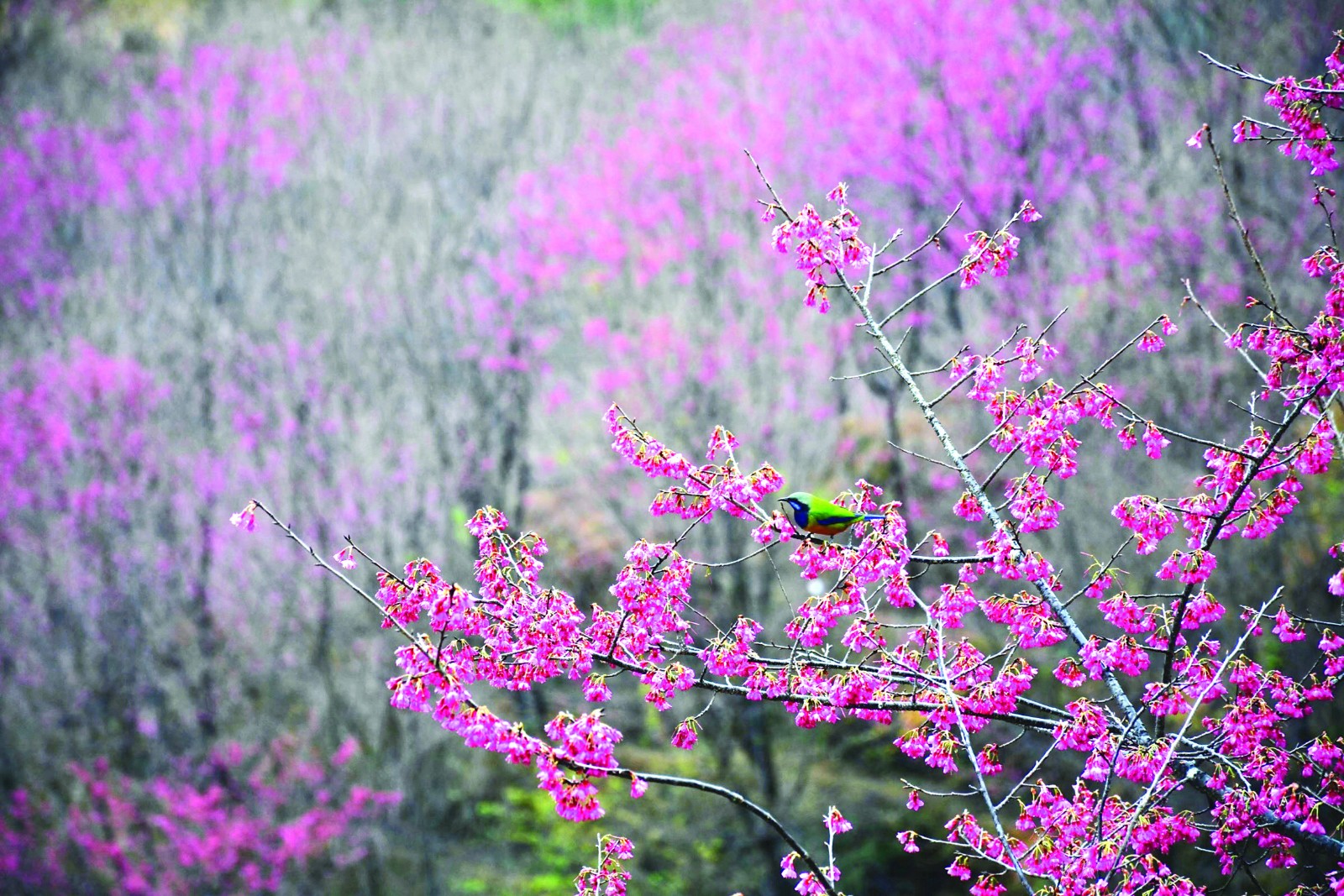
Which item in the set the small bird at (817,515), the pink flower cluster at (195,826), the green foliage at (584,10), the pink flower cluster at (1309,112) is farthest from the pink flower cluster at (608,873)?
the green foliage at (584,10)

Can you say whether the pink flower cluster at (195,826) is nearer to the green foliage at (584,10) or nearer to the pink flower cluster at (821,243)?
the pink flower cluster at (821,243)

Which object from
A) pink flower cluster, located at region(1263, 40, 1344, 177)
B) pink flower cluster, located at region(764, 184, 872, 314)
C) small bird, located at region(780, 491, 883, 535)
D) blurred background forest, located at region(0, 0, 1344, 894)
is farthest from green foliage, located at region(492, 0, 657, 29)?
small bird, located at region(780, 491, 883, 535)

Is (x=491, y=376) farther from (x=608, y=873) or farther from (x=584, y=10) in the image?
(x=584, y=10)

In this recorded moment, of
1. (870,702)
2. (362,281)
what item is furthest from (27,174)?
(870,702)

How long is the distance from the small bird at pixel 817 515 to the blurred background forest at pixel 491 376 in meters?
5.83

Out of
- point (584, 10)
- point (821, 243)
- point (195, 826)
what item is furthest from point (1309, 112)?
point (584, 10)

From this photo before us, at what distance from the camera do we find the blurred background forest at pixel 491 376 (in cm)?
923

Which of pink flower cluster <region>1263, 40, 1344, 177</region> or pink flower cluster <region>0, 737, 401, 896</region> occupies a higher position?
pink flower cluster <region>1263, 40, 1344, 177</region>

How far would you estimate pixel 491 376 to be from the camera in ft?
38.3

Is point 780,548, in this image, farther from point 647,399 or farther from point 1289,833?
point 1289,833

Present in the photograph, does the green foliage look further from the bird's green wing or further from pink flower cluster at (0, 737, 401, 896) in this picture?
the bird's green wing

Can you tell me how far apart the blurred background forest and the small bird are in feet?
19.1

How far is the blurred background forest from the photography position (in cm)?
923

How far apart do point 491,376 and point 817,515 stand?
9.17 m
